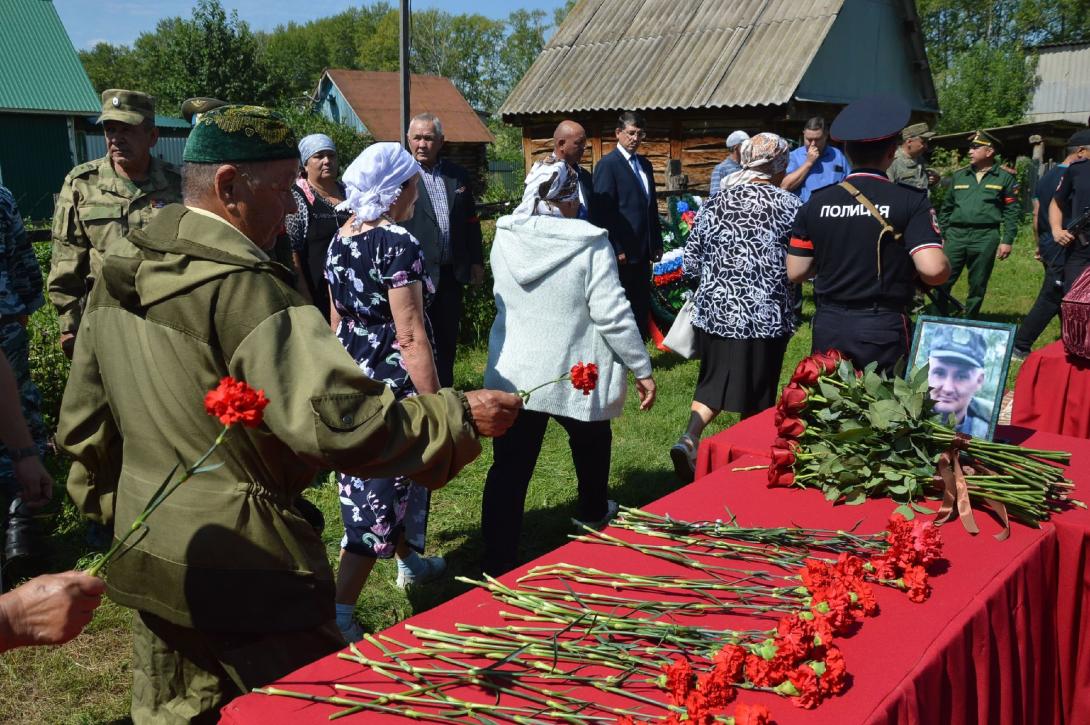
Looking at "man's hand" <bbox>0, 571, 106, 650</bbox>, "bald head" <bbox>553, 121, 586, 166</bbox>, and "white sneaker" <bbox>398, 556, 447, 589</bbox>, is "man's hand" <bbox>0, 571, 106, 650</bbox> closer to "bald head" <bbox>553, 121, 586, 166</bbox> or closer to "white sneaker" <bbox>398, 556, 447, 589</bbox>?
"white sneaker" <bbox>398, 556, 447, 589</bbox>

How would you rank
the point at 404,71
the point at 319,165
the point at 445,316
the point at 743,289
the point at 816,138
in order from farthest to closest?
the point at 816,138
the point at 404,71
the point at 445,316
the point at 319,165
the point at 743,289

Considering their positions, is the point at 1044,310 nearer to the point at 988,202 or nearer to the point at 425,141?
the point at 988,202

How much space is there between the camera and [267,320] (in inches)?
69.2

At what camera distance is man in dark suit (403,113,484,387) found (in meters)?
5.46

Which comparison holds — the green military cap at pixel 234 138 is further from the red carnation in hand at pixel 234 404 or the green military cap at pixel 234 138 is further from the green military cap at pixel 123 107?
the green military cap at pixel 123 107

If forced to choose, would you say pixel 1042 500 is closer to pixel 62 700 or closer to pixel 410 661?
pixel 410 661

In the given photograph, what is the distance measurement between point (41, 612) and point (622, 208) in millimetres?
6104

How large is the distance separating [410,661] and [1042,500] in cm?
185

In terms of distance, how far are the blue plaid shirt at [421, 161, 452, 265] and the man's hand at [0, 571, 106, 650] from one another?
4.18 metres

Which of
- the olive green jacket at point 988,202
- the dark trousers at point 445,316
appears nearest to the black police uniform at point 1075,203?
the olive green jacket at point 988,202

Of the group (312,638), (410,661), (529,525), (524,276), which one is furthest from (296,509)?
(529,525)

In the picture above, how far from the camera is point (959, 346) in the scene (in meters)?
3.12

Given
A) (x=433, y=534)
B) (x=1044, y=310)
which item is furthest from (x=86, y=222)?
(x=1044, y=310)

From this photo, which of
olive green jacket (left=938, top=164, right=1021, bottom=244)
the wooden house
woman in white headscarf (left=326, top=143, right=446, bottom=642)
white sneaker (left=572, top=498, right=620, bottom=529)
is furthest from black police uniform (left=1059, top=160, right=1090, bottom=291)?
the wooden house
